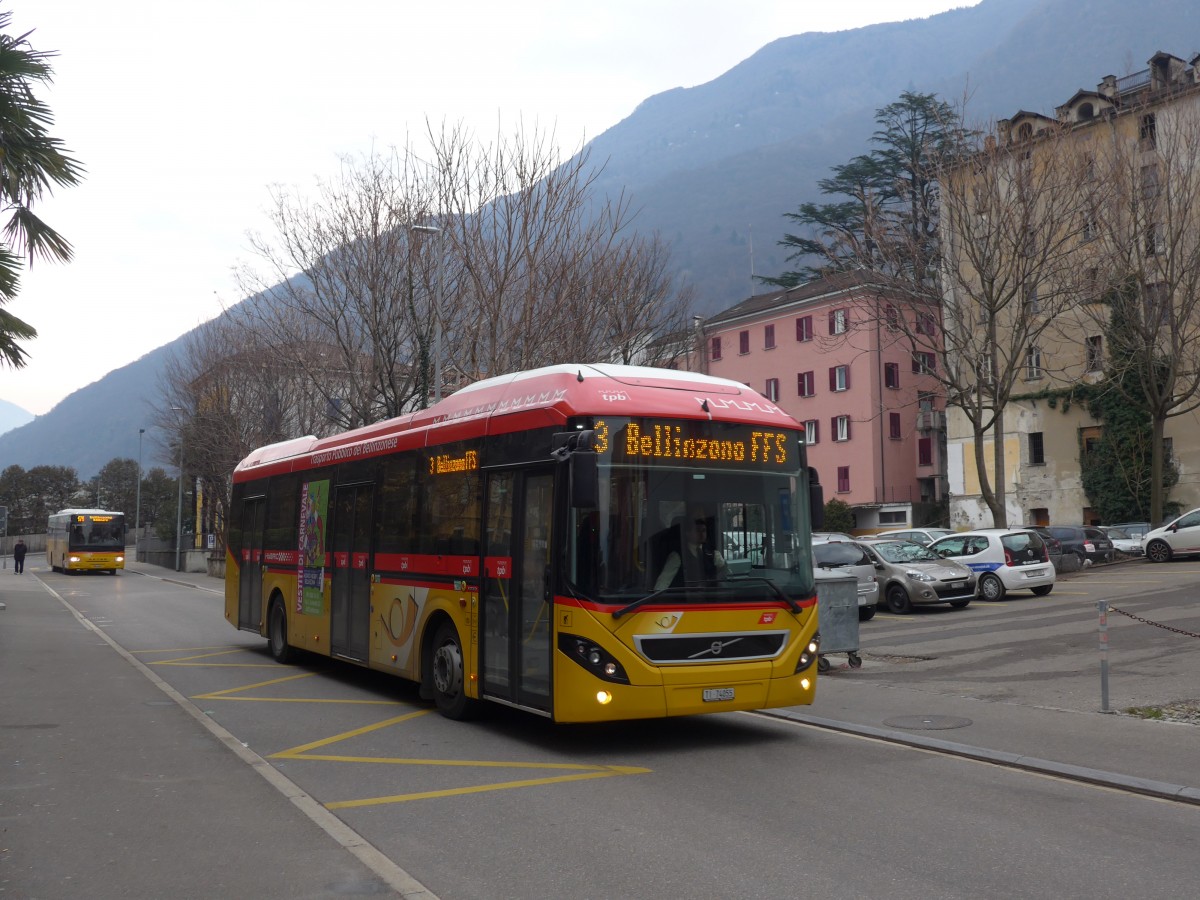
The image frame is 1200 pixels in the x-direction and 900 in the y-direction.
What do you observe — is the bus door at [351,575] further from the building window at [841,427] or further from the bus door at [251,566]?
the building window at [841,427]

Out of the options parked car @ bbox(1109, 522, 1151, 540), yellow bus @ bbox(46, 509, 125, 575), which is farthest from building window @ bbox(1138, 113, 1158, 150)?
yellow bus @ bbox(46, 509, 125, 575)

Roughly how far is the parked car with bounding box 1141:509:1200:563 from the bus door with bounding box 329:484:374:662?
26.5 meters

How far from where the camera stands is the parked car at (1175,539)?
3180cm

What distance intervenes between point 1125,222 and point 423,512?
2899cm

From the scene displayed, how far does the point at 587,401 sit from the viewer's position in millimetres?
9312

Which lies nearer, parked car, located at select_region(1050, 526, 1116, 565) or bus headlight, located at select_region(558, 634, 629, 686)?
bus headlight, located at select_region(558, 634, 629, 686)

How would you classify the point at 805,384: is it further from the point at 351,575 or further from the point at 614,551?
the point at 614,551

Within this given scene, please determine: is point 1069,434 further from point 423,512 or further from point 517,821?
point 517,821

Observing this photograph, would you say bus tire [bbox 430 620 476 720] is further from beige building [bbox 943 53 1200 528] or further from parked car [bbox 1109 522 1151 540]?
parked car [bbox 1109 522 1151 540]

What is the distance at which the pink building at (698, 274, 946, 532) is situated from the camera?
59.1 m

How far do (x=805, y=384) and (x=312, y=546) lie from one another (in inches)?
1965

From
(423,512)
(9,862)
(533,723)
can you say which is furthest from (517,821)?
(423,512)

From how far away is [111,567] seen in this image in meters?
57.1

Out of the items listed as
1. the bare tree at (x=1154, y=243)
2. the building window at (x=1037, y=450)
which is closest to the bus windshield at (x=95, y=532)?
the building window at (x=1037, y=450)
